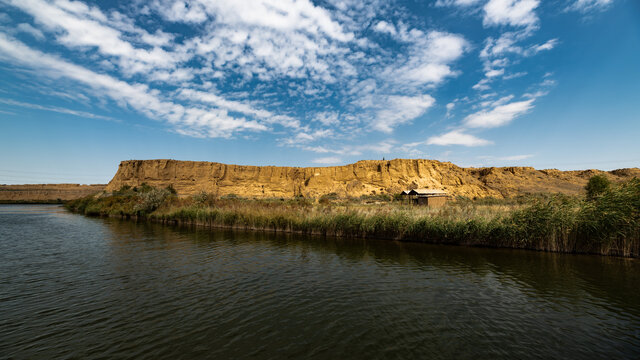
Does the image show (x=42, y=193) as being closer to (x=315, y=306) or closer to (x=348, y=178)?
(x=348, y=178)

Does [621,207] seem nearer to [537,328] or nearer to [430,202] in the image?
[537,328]

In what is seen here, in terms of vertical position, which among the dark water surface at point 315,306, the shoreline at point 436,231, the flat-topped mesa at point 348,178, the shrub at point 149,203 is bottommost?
the dark water surface at point 315,306

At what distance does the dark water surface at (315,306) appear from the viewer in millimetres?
4422

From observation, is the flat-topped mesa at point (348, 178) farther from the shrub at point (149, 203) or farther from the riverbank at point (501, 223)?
the riverbank at point (501, 223)

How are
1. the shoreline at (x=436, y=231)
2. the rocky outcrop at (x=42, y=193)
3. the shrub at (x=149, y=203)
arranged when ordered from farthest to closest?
the rocky outcrop at (x=42, y=193) < the shrub at (x=149, y=203) < the shoreline at (x=436, y=231)

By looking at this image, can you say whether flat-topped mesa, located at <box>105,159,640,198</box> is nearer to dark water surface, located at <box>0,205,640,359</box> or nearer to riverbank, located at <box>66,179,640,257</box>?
riverbank, located at <box>66,179,640,257</box>

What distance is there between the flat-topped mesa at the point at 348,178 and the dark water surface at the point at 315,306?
51.3 meters

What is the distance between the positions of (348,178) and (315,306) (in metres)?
63.3

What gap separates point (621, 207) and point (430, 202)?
21.5 m

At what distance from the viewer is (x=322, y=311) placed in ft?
19.0

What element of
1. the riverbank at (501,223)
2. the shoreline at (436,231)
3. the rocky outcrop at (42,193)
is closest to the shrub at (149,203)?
the shoreline at (436,231)

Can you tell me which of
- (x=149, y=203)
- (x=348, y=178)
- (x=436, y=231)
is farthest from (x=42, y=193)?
(x=436, y=231)

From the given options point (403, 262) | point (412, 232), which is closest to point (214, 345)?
point (403, 262)

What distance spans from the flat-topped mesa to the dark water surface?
168 ft
